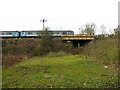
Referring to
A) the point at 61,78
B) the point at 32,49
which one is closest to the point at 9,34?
the point at 32,49

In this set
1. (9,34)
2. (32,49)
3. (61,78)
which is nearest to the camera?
(61,78)

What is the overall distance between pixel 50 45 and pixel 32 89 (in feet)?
56.1

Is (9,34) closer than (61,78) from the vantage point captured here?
No

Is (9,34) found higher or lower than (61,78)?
higher

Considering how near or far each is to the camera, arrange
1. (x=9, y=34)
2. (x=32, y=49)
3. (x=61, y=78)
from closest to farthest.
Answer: (x=61, y=78), (x=32, y=49), (x=9, y=34)

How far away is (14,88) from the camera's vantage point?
15.1 feet

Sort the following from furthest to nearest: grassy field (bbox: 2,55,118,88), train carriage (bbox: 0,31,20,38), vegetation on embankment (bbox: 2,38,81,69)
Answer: train carriage (bbox: 0,31,20,38), vegetation on embankment (bbox: 2,38,81,69), grassy field (bbox: 2,55,118,88)

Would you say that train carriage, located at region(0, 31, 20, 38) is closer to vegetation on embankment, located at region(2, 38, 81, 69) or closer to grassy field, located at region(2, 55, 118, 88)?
vegetation on embankment, located at region(2, 38, 81, 69)

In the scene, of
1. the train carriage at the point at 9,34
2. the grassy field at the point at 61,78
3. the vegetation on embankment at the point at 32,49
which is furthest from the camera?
the train carriage at the point at 9,34

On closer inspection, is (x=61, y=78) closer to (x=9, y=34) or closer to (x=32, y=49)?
(x=32, y=49)

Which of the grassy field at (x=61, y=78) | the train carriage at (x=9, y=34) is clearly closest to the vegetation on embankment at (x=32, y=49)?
the grassy field at (x=61, y=78)

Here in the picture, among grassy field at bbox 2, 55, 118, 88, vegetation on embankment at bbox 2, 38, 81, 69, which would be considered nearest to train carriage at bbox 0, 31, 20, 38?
vegetation on embankment at bbox 2, 38, 81, 69

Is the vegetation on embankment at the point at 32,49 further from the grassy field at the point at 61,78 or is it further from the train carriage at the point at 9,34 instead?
the train carriage at the point at 9,34

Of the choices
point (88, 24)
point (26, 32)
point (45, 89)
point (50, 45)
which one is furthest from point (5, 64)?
point (88, 24)
